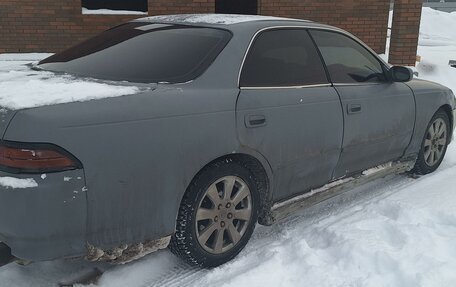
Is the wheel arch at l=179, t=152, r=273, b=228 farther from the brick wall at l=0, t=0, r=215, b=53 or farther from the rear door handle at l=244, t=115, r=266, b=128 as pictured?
the brick wall at l=0, t=0, r=215, b=53

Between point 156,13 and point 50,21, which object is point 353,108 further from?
point 50,21

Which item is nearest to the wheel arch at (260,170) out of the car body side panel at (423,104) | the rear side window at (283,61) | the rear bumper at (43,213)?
the rear side window at (283,61)

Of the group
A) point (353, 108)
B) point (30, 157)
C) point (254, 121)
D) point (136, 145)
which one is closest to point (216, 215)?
point (254, 121)

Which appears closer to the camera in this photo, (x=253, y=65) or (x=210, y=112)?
(x=210, y=112)

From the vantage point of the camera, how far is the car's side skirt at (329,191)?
11.0 ft

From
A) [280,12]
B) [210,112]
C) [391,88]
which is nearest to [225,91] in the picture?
[210,112]

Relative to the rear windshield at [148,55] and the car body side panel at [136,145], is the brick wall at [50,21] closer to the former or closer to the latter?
the rear windshield at [148,55]

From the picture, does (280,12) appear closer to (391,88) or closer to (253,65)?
(391,88)

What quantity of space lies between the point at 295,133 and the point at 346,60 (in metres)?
1.05

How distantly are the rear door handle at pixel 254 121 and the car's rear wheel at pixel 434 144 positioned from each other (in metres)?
2.37

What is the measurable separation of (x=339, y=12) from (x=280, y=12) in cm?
107

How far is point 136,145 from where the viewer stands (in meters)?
2.44

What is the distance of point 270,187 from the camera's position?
3223mm

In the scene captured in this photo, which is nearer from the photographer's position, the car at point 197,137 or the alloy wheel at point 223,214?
the car at point 197,137
